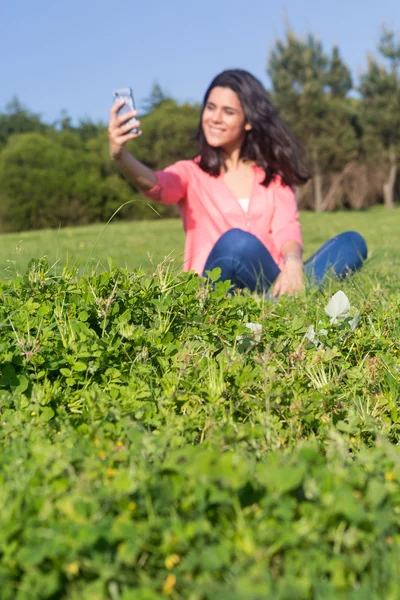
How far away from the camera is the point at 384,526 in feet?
3.86

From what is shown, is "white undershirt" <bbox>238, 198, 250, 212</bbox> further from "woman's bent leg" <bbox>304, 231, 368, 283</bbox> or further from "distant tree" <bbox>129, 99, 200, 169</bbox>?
"distant tree" <bbox>129, 99, 200, 169</bbox>

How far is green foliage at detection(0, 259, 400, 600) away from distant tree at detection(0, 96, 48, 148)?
4278 centimetres

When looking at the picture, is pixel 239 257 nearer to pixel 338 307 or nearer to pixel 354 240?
pixel 354 240

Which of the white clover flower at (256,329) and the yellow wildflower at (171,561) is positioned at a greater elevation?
the white clover flower at (256,329)

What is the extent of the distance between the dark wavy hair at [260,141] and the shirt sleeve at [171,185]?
0.19 m

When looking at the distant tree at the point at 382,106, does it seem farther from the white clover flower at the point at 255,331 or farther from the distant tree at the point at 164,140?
the white clover flower at the point at 255,331

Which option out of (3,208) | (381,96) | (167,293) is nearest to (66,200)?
(3,208)

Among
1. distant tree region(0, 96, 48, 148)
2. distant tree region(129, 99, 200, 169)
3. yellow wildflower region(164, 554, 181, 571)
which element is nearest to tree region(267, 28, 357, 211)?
distant tree region(129, 99, 200, 169)

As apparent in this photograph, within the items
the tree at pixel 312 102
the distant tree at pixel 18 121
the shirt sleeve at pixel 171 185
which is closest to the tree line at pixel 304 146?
the tree at pixel 312 102

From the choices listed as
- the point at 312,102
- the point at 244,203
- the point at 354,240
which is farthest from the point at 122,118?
the point at 312,102

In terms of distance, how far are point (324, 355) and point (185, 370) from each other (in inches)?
19.5

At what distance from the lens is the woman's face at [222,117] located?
4.53 metres

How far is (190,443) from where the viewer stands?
1.83 metres

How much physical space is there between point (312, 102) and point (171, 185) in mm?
26497
